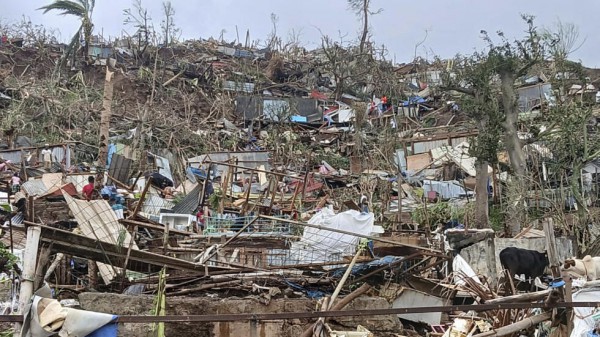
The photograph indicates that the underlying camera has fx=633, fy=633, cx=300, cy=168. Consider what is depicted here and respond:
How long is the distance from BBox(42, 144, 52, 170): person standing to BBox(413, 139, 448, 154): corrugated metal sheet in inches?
475

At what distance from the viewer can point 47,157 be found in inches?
643

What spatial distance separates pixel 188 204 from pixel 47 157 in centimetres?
521

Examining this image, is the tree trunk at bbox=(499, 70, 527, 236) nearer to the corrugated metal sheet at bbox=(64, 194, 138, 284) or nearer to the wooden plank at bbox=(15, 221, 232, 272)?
the wooden plank at bbox=(15, 221, 232, 272)

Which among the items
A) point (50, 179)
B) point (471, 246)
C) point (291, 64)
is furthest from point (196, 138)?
point (471, 246)

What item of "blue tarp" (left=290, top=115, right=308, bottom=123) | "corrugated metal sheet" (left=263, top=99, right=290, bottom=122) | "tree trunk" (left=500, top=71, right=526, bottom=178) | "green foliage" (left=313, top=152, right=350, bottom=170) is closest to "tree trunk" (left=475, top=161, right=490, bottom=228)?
"tree trunk" (left=500, top=71, right=526, bottom=178)

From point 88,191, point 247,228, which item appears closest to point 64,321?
point 247,228

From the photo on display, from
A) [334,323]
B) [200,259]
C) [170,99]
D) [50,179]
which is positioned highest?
[170,99]

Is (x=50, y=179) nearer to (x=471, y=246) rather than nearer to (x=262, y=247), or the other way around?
(x=262, y=247)

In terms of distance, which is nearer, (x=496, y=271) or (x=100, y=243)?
(x=100, y=243)

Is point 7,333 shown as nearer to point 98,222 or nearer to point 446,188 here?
point 98,222

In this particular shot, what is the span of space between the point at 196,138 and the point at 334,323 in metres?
15.8

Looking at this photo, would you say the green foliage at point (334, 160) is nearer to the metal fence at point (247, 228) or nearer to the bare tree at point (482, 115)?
the bare tree at point (482, 115)

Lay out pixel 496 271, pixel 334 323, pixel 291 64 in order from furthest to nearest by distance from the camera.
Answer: pixel 291 64, pixel 496 271, pixel 334 323

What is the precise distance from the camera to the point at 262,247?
8859 millimetres
